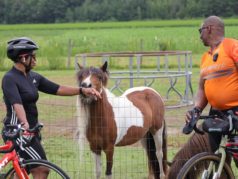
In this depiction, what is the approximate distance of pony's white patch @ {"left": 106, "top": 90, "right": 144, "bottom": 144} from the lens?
8.44m

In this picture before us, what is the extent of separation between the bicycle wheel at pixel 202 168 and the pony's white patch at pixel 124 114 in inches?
92.9

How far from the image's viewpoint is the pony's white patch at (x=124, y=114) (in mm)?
8438

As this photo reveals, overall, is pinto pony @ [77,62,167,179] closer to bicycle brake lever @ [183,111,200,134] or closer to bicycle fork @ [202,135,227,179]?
bicycle brake lever @ [183,111,200,134]

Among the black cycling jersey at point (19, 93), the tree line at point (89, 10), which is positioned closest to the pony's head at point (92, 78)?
the black cycling jersey at point (19, 93)

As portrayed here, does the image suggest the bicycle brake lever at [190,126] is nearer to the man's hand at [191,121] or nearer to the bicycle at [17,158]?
the man's hand at [191,121]

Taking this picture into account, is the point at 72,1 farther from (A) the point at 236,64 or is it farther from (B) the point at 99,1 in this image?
(A) the point at 236,64

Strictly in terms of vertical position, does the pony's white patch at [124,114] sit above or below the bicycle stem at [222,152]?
below

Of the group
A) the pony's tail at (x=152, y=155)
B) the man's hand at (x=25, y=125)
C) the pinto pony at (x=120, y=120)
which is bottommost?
the pony's tail at (x=152, y=155)

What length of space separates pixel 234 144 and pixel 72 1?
104m

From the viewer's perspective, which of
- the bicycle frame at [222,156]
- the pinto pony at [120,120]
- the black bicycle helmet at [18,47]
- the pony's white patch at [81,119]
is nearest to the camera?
the bicycle frame at [222,156]

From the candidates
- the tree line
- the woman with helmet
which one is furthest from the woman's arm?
the tree line

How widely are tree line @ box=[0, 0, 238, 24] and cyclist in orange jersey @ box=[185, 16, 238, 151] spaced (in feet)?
297

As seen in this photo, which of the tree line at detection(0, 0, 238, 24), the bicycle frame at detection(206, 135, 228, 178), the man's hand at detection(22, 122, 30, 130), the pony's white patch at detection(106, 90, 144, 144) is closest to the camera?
the man's hand at detection(22, 122, 30, 130)

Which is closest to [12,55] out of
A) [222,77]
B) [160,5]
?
[222,77]
